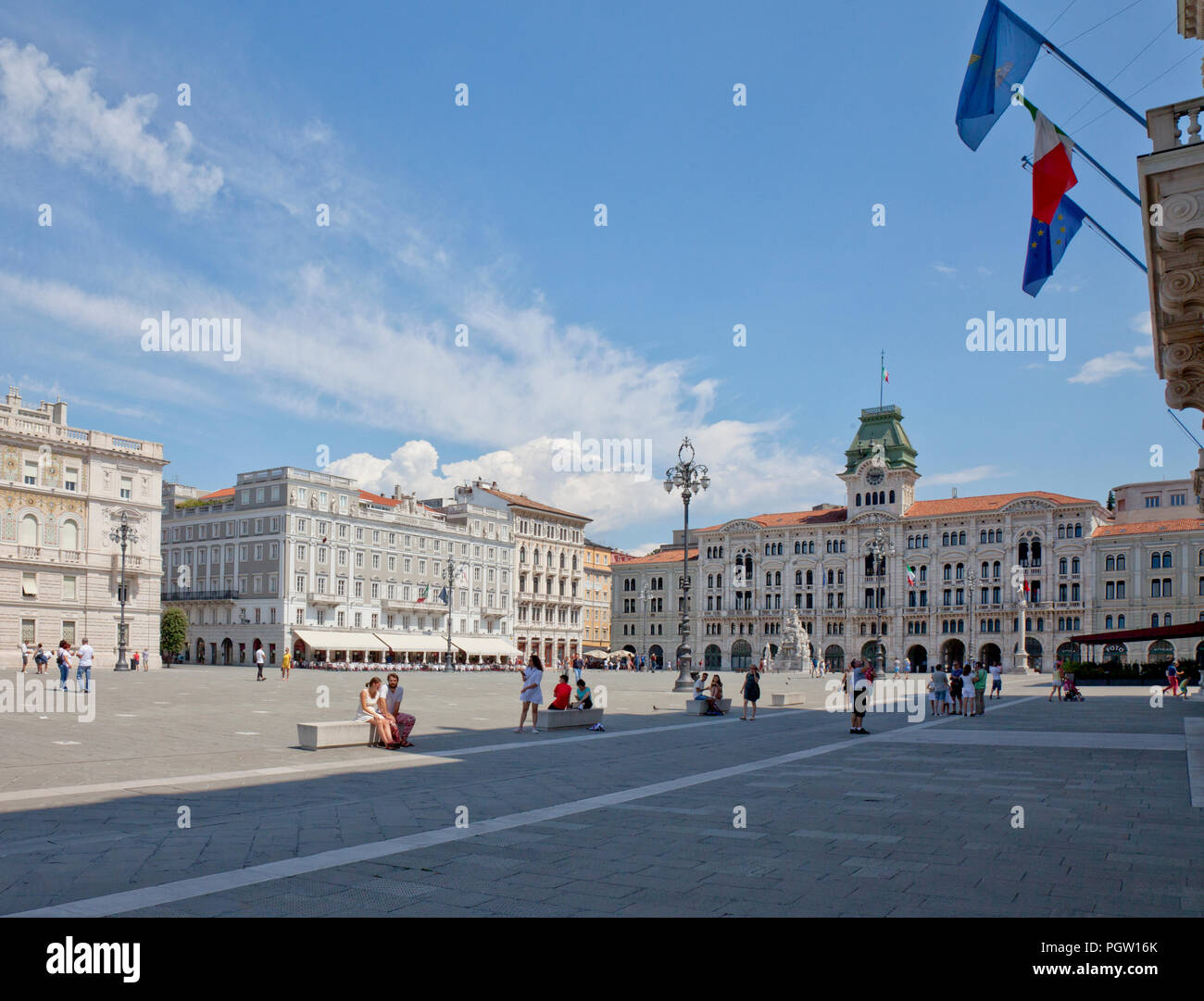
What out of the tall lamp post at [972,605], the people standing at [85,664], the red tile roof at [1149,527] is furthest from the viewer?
the tall lamp post at [972,605]

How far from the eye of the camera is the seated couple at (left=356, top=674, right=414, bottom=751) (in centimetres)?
1664

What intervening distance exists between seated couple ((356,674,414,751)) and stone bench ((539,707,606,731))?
4.40m

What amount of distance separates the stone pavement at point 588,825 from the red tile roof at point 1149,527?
71.2 meters

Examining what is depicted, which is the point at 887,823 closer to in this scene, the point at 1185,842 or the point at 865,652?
the point at 1185,842

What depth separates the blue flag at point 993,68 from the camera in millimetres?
13016

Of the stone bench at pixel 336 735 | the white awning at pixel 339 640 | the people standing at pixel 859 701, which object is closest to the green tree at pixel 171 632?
the white awning at pixel 339 640

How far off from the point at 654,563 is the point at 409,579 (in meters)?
36.7

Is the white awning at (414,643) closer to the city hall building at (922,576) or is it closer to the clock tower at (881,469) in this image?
the city hall building at (922,576)

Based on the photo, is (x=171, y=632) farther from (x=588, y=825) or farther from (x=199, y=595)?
(x=588, y=825)

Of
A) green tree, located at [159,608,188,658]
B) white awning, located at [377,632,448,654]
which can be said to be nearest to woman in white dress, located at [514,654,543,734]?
green tree, located at [159,608,188,658]

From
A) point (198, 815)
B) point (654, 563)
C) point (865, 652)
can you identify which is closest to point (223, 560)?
point (654, 563)

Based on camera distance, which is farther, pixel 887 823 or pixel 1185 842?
pixel 887 823
